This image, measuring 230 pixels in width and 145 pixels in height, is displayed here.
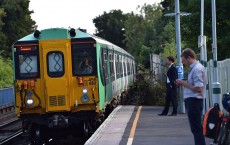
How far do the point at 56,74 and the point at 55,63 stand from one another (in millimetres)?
329

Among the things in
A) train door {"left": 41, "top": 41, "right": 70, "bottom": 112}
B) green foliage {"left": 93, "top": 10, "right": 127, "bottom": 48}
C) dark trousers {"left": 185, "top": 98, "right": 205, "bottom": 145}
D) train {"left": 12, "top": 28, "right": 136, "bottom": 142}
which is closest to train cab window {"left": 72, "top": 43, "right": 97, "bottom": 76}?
train {"left": 12, "top": 28, "right": 136, "bottom": 142}

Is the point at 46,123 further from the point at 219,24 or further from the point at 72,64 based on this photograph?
the point at 219,24

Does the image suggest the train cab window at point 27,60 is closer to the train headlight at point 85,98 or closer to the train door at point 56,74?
the train door at point 56,74

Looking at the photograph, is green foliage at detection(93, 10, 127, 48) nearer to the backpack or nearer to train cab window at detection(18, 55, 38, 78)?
train cab window at detection(18, 55, 38, 78)

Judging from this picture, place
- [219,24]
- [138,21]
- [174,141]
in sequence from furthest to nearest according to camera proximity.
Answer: [138,21]
[219,24]
[174,141]

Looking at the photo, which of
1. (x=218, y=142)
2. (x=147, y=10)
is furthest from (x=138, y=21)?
(x=218, y=142)

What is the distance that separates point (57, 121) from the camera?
1842cm

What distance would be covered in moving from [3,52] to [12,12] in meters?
6.75

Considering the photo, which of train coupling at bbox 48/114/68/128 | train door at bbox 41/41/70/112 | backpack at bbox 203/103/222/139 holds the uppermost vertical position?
train door at bbox 41/41/70/112

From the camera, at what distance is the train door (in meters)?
18.5

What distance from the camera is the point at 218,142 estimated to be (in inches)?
450

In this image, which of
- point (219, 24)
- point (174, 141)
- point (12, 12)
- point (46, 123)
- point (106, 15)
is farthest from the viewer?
point (106, 15)

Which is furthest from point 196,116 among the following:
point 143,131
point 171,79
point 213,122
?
point 171,79

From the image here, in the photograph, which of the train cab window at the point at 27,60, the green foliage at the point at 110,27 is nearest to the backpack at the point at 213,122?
the train cab window at the point at 27,60
